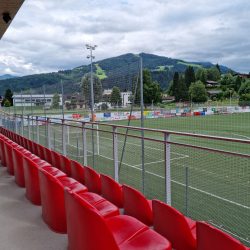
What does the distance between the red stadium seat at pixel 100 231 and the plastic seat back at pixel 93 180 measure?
3.34 feet

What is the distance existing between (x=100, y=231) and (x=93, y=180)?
1.73 m

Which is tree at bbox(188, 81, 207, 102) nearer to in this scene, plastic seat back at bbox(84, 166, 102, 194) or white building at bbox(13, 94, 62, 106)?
white building at bbox(13, 94, 62, 106)

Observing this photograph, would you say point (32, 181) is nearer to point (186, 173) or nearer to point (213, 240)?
point (186, 173)

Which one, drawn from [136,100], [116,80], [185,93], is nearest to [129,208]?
[136,100]

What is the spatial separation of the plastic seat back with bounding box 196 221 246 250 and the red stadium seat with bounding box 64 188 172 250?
0.26 meters

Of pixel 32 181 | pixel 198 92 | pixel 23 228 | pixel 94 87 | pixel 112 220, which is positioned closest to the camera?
pixel 112 220

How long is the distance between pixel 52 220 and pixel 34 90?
18.0 meters

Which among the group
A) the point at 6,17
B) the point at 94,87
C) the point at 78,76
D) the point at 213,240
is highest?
the point at 6,17

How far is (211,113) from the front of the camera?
124 ft

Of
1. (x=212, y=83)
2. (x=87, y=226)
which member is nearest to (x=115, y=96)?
(x=87, y=226)

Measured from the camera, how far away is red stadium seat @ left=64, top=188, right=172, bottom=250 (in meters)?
1.33

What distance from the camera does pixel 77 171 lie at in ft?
11.3

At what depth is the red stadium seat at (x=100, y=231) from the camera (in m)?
1.33

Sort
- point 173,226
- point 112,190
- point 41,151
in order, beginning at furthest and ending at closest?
point 41,151, point 112,190, point 173,226
